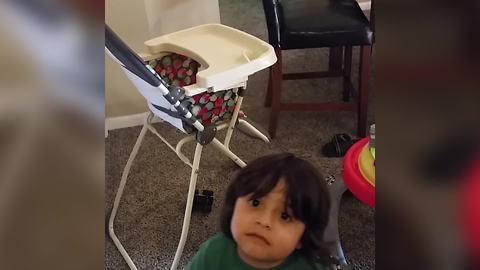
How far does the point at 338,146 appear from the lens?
1.86 m

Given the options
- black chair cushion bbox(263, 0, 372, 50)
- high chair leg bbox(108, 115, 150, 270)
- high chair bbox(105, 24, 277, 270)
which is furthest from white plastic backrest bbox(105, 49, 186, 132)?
black chair cushion bbox(263, 0, 372, 50)

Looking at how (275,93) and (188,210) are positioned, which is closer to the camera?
(188,210)

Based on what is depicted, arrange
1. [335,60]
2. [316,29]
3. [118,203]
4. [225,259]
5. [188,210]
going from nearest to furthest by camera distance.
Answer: [225,259], [188,210], [118,203], [316,29], [335,60]

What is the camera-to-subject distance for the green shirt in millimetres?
812

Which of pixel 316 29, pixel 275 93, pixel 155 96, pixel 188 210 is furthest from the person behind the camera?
pixel 275 93

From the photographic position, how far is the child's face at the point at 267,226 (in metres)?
0.73

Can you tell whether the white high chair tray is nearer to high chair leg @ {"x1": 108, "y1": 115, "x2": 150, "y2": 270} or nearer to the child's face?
high chair leg @ {"x1": 108, "y1": 115, "x2": 150, "y2": 270}

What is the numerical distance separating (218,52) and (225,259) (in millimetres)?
657

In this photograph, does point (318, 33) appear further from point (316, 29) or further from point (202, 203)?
point (202, 203)

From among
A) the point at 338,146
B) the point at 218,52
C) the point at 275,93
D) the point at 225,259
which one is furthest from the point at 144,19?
the point at 225,259

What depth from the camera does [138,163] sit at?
1.88 metres

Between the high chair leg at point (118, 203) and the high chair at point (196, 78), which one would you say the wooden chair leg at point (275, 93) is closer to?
the high chair at point (196, 78)
